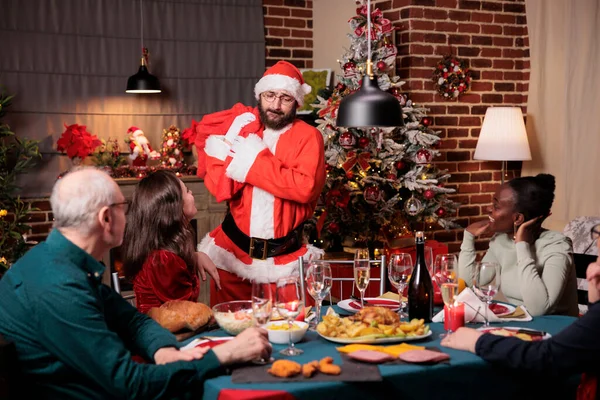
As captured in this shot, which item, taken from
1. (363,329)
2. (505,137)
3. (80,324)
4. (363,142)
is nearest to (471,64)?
(505,137)

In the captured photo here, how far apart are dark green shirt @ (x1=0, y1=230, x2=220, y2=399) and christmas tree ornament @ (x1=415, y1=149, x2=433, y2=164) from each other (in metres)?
3.08

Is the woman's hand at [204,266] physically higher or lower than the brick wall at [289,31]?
lower

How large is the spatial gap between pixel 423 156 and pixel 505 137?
0.63 meters

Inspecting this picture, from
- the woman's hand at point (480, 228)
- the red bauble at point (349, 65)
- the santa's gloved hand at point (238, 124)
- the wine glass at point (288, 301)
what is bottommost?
the wine glass at point (288, 301)

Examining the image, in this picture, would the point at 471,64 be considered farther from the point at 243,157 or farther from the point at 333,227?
the point at 243,157

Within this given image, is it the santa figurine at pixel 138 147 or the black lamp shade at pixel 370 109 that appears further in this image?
the santa figurine at pixel 138 147

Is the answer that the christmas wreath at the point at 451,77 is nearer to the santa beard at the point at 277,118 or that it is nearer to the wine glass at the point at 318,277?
the santa beard at the point at 277,118

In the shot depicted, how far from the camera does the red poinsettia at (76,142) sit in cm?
539

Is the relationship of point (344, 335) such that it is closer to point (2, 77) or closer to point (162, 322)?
point (162, 322)

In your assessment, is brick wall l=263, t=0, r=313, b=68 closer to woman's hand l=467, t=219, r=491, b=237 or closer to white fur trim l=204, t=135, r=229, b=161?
white fur trim l=204, t=135, r=229, b=161

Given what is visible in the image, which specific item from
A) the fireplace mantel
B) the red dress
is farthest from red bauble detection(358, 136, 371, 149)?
the red dress

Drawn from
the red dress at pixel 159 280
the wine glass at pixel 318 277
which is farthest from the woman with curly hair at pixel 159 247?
the wine glass at pixel 318 277

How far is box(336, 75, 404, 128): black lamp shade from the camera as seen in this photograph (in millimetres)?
2586

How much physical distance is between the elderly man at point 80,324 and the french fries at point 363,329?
28 cm
